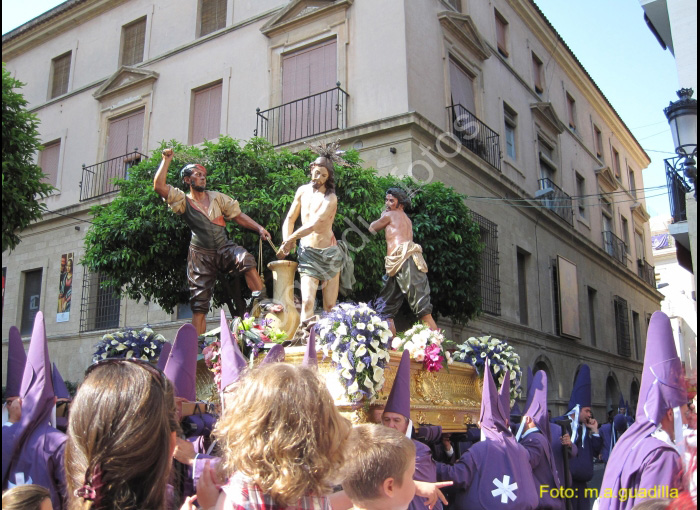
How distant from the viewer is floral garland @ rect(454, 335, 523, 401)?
739cm

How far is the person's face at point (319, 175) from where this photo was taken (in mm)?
6637

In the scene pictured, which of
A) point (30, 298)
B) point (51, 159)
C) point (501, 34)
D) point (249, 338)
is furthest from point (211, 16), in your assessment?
point (249, 338)

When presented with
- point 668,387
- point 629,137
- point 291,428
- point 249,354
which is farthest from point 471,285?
point 629,137

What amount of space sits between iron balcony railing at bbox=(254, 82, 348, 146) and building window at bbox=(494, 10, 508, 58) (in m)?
6.63

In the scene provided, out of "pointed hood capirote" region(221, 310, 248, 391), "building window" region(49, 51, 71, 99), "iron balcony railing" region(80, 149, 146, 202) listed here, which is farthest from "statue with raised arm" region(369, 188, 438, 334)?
"building window" region(49, 51, 71, 99)

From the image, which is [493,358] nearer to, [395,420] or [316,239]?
[316,239]

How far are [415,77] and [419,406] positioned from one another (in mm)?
9851

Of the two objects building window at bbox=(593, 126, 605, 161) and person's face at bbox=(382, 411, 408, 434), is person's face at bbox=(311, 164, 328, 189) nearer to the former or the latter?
person's face at bbox=(382, 411, 408, 434)

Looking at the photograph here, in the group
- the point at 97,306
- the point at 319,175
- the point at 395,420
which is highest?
the point at 97,306

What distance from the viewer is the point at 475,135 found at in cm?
1639

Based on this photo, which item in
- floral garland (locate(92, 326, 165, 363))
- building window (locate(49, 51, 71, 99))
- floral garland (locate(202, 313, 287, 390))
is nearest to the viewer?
floral garland (locate(202, 313, 287, 390))

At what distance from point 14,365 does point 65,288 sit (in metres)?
15.4

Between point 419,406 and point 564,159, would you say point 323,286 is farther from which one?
point 564,159

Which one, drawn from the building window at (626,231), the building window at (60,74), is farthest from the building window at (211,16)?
the building window at (626,231)
